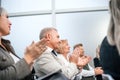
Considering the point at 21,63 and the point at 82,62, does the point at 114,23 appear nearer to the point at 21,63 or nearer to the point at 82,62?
the point at 21,63

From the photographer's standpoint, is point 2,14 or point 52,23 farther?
point 52,23

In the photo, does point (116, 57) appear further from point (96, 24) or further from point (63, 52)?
point (96, 24)

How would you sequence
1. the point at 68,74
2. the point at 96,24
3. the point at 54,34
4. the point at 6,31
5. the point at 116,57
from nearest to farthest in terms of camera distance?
the point at 116,57 < the point at 6,31 < the point at 68,74 < the point at 54,34 < the point at 96,24

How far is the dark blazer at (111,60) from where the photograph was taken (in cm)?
118

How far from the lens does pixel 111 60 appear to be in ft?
3.96

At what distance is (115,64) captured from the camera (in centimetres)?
119

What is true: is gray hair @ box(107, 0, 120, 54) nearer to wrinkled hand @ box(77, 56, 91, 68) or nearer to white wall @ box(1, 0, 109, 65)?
wrinkled hand @ box(77, 56, 91, 68)

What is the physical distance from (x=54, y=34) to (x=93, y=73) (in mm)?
1205

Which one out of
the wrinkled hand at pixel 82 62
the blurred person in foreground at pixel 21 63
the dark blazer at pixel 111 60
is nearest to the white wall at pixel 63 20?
the wrinkled hand at pixel 82 62

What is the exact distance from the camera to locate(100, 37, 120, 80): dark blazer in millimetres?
1185

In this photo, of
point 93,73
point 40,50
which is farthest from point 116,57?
point 93,73

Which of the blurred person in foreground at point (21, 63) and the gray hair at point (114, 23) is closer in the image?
the gray hair at point (114, 23)

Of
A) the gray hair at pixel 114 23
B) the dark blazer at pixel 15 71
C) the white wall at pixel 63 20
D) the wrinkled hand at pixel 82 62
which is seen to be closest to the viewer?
the gray hair at pixel 114 23

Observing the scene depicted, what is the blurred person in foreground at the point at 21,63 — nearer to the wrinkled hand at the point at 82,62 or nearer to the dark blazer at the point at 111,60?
the dark blazer at the point at 111,60
